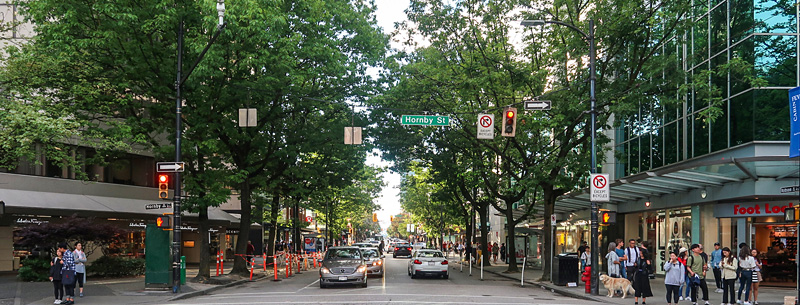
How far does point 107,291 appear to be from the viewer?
21.8 m

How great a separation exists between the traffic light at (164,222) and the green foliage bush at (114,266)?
29.2 feet

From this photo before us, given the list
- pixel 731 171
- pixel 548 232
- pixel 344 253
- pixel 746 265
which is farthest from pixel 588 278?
pixel 344 253

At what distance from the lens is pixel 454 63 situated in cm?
2903

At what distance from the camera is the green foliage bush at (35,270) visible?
25.0 meters

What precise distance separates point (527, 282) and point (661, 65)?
37.4 ft

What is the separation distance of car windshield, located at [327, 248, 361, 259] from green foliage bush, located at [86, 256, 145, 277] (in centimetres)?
976

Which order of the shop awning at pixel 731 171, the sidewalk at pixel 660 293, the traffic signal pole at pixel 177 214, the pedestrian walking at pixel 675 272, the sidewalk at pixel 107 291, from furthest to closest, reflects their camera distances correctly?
the traffic signal pole at pixel 177 214
the shop awning at pixel 731 171
the sidewalk at pixel 660 293
the sidewalk at pixel 107 291
the pedestrian walking at pixel 675 272

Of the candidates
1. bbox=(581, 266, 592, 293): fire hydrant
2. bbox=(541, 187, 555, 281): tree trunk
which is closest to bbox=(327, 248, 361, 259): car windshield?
bbox=(581, 266, 592, 293): fire hydrant

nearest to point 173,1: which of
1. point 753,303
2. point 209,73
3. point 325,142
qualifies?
Answer: point 209,73

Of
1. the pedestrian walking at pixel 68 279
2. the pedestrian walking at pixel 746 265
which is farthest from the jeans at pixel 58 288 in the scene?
the pedestrian walking at pixel 746 265

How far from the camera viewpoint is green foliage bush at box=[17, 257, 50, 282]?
25.0m

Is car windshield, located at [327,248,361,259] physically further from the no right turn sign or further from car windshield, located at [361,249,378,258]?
the no right turn sign

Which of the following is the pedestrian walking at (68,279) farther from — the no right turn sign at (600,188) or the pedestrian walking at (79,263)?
the no right turn sign at (600,188)

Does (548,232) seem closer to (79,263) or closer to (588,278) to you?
(588,278)
